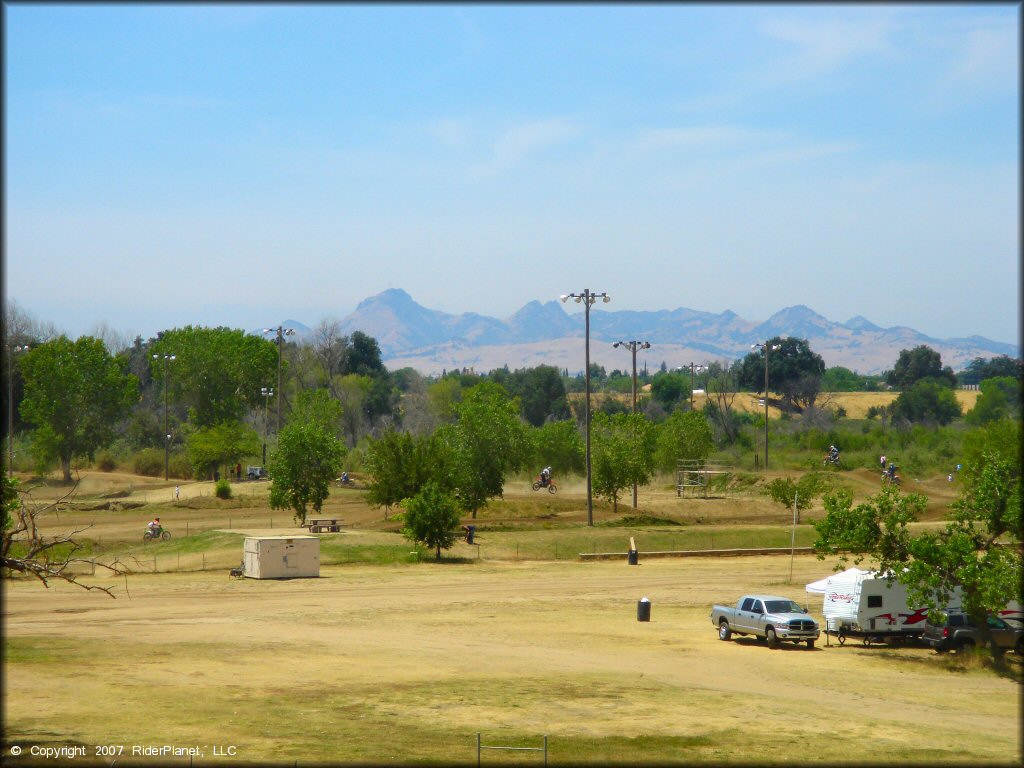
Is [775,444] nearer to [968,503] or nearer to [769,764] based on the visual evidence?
[968,503]

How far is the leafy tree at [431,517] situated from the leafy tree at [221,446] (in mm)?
49593

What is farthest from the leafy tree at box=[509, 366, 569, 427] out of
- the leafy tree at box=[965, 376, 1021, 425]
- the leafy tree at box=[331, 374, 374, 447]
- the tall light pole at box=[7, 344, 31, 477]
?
the tall light pole at box=[7, 344, 31, 477]

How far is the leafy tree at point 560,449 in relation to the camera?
10144cm

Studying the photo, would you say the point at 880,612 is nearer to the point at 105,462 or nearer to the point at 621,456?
the point at 621,456

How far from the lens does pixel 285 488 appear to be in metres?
68.6

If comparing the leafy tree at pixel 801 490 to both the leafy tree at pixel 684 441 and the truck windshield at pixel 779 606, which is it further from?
the truck windshield at pixel 779 606

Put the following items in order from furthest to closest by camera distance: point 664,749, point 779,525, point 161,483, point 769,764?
point 161,483
point 779,525
point 664,749
point 769,764

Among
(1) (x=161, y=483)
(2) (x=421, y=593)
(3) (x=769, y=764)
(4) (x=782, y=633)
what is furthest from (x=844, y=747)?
(1) (x=161, y=483)

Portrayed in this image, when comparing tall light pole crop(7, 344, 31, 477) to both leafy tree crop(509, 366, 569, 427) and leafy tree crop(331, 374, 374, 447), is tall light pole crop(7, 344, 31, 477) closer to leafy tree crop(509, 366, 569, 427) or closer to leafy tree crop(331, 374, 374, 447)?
leafy tree crop(331, 374, 374, 447)

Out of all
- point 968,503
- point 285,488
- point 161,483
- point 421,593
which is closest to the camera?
point 968,503

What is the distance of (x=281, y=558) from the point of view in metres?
53.2

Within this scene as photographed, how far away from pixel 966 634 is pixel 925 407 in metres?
141

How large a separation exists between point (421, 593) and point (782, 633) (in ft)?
57.7

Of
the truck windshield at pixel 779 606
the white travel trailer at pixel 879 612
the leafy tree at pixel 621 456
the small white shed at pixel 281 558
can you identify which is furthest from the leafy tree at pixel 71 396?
the white travel trailer at pixel 879 612
